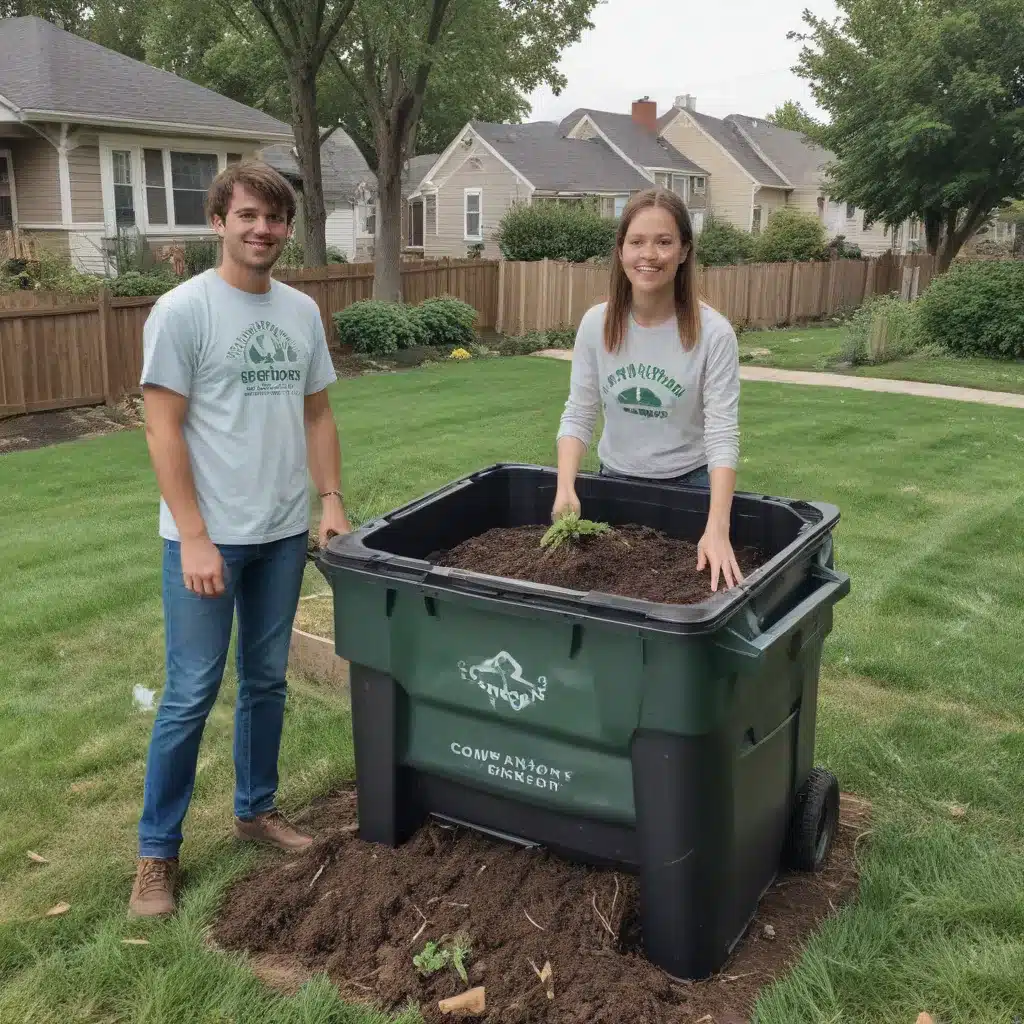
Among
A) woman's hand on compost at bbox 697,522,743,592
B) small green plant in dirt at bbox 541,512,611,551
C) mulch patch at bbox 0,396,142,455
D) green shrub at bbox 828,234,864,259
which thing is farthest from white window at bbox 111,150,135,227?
woman's hand on compost at bbox 697,522,743,592

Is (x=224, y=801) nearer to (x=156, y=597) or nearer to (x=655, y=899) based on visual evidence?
(x=655, y=899)

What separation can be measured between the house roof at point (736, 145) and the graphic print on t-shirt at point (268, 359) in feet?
136

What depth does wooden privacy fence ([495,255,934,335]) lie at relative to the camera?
19.7m

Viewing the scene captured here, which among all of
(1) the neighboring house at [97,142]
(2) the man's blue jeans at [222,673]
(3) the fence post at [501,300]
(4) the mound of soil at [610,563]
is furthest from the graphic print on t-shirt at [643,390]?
(1) the neighboring house at [97,142]

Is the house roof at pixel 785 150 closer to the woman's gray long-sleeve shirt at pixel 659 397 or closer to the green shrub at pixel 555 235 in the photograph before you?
the green shrub at pixel 555 235

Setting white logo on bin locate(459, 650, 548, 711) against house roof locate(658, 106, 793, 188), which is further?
house roof locate(658, 106, 793, 188)

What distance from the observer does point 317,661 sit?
4387 mm

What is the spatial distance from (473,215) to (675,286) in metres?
36.0

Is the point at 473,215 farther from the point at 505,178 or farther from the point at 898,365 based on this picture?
the point at 898,365

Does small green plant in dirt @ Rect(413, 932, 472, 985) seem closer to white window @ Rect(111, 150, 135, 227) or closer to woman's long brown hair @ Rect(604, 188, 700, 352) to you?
woman's long brown hair @ Rect(604, 188, 700, 352)

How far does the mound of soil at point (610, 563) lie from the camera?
272 cm

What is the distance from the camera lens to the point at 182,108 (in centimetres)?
2172

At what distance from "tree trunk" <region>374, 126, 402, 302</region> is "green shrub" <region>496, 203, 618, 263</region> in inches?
163

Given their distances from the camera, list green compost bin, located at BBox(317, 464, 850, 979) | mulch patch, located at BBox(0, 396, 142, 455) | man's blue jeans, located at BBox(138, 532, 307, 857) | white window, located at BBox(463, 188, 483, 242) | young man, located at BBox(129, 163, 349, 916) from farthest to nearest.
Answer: white window, located at BBox(463, 188, 483, 242)
mulch patch, located at BBox(0, 396, 142, 455)
man's blue jeans, located at BBox(138, 532, 307, 857)
young man, located at BBox(129, 163, 349, 916)
green compost bin, located at BBox(317, 464, 850, 979)
